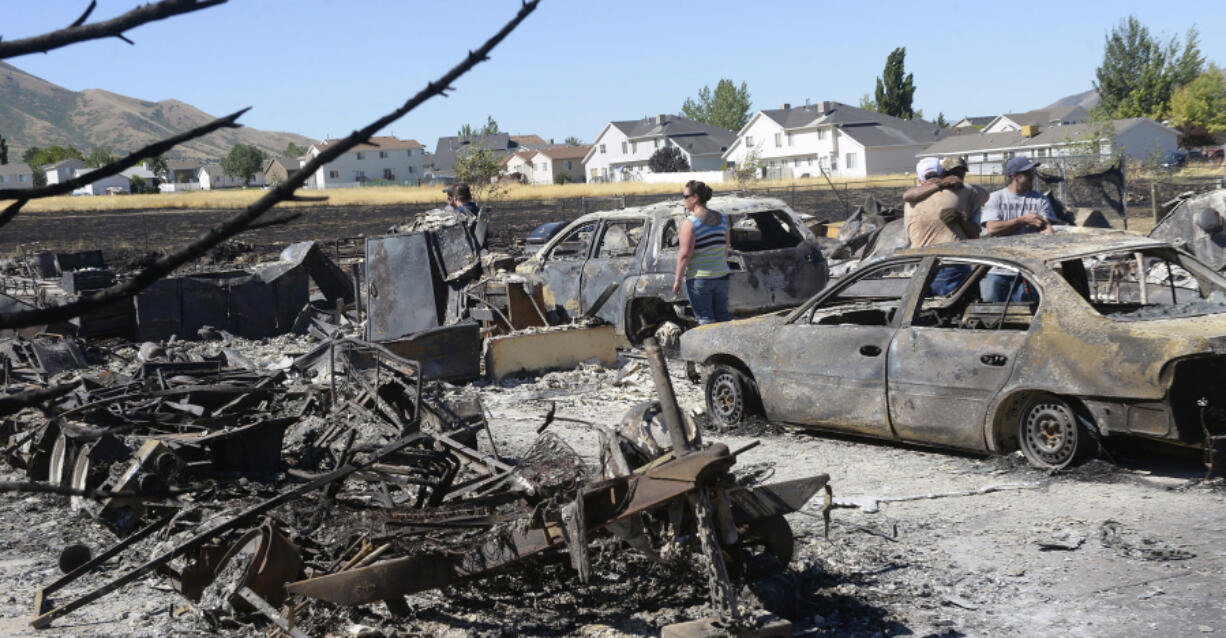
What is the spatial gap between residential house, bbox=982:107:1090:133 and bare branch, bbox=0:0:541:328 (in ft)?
377

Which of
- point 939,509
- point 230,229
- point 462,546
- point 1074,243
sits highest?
point 230,229

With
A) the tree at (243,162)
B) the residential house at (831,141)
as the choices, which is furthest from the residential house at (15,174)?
the residential house at (831,141)

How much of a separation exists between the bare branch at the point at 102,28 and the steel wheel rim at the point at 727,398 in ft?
23.5

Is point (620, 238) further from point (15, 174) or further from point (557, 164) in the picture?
point (15, 174)

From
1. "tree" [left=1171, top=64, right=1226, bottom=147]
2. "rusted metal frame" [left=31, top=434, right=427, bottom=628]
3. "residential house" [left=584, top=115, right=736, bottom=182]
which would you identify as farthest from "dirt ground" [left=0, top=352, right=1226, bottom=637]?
"residential house" [left=584, top=115, right=736, bottom=182]

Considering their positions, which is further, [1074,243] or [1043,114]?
[1043,114]

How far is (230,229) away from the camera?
1.59m

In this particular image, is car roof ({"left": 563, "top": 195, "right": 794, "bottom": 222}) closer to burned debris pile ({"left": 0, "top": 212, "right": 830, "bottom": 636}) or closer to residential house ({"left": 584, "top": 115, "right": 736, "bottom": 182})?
burned debris pile ({"left": 0, "top": 212, "right": 830, "bottom": 636})

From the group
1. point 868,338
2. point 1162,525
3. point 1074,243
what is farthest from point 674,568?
point 1074,243

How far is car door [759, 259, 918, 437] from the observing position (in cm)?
752

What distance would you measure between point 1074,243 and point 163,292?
41.0 feet

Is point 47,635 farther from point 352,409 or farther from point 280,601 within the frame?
point 352,409

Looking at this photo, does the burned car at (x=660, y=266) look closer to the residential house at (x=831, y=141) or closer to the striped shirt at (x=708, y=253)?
the striped shirt at (x=708, y=253)

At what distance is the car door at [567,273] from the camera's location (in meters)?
12.6
